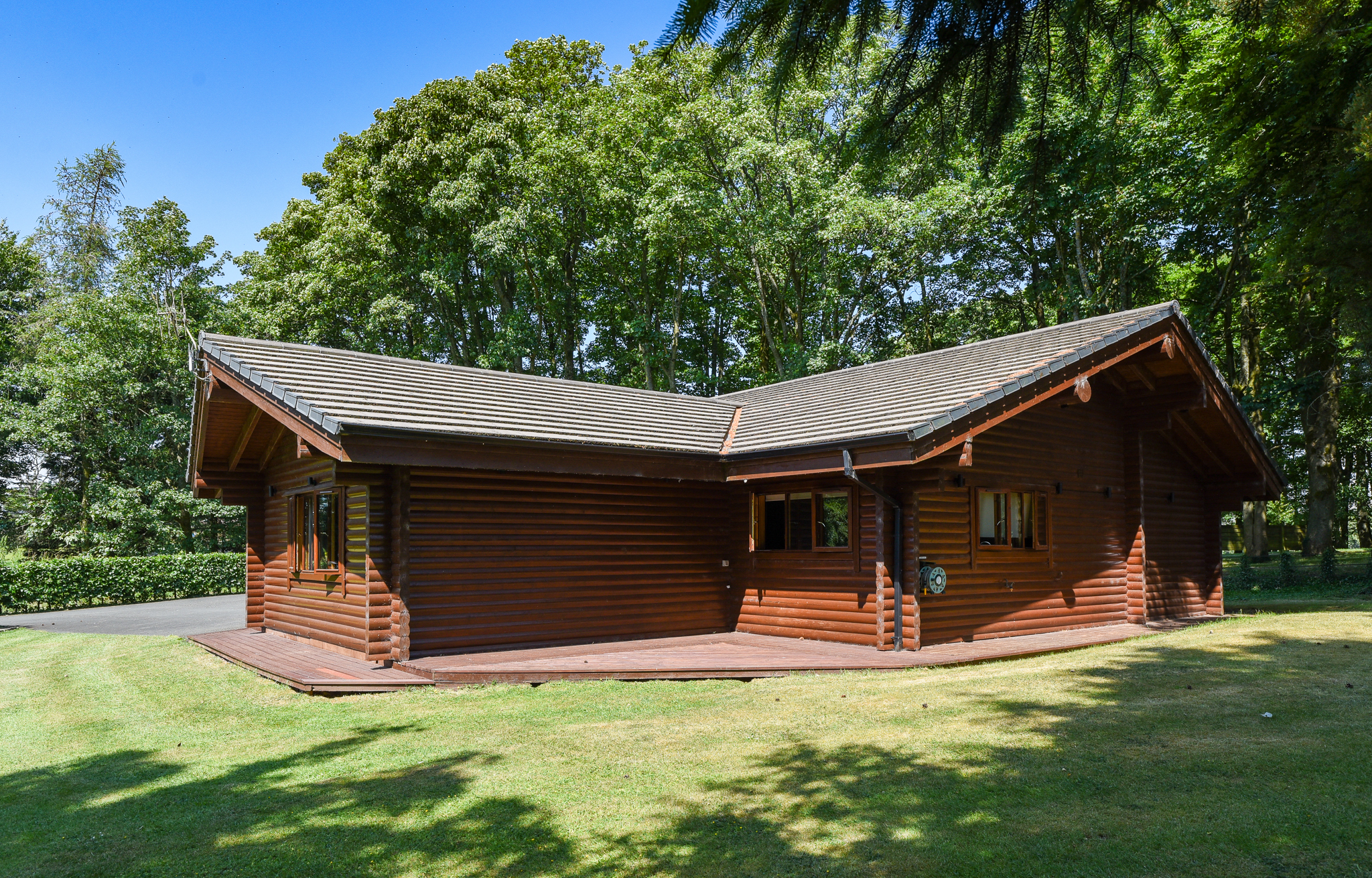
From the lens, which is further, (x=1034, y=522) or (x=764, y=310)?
(x=764, y=310)

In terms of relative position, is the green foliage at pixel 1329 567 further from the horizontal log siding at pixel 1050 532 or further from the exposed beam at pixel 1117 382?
the exposed beam at pixel 1117 382

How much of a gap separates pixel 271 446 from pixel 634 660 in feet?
25.5

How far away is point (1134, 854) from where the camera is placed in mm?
4055

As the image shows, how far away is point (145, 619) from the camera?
1934cm

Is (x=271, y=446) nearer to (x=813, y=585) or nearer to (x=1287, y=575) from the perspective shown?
(x=813, y=585)

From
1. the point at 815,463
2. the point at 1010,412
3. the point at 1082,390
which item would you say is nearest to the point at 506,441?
the point at 815,463

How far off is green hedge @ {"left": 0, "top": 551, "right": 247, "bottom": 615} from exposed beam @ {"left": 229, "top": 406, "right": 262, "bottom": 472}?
33.4ft

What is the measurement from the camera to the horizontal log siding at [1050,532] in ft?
37.4

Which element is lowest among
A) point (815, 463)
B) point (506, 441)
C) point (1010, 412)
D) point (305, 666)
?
point (305, 666)

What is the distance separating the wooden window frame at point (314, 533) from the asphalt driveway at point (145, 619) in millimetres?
4576

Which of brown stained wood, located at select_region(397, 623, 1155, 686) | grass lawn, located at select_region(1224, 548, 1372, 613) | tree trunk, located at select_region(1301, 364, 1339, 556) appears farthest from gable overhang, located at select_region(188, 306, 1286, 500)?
tree trunk, located at select_region(1301, 364, 1339, 556)

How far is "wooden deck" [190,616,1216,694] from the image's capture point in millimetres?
9242

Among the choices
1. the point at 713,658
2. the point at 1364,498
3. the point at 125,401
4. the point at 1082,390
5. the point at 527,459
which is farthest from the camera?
the point at 1364,498

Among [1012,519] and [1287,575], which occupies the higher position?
[1012,519]
